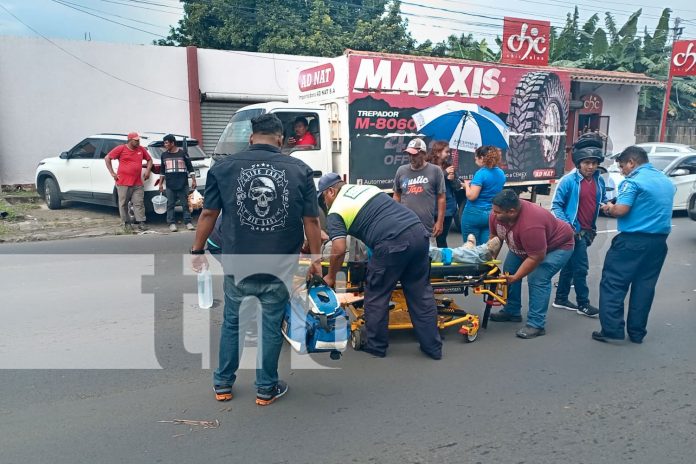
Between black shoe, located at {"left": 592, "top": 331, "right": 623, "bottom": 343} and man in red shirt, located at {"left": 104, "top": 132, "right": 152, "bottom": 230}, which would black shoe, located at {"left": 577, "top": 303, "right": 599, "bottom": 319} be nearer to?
black shoe, located at {"left": 592, "top": 331, "right": 623, "bottom": 343}

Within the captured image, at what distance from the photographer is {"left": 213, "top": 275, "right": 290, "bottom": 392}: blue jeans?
12.1 feet

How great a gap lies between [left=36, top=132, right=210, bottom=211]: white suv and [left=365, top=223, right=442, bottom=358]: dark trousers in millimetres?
6971

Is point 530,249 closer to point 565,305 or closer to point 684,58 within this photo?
point 565,305

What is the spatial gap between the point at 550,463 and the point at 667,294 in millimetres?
4286

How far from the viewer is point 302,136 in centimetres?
910

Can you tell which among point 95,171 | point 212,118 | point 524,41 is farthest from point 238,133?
point 524,41

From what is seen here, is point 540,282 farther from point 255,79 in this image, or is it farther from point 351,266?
point 255,79

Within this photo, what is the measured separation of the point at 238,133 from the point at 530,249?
556cm

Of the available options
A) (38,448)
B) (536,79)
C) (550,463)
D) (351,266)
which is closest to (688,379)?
(550,463)

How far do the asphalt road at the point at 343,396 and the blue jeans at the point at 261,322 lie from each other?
23 centimetres

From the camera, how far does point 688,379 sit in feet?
14.0

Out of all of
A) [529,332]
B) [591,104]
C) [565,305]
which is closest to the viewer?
[529,332]

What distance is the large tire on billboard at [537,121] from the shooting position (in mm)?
10719

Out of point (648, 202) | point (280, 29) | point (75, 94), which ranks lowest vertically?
point (648, 202)
